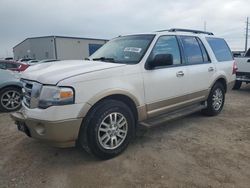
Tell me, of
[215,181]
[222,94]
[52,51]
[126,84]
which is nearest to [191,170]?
[215,181]

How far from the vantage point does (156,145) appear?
3930 mm

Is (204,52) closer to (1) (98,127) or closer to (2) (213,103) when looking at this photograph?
(2) (213,103)

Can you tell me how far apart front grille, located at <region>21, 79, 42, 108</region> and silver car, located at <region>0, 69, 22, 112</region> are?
314cm

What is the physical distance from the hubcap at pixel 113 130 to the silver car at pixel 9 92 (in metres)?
3.92

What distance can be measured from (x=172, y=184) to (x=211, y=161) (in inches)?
33.4

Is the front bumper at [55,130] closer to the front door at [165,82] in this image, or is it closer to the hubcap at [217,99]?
the front door at [165,82]

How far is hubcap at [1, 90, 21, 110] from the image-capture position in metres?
6.22

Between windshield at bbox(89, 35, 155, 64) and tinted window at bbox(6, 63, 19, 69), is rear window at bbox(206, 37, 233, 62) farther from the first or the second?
tinted window at bbox(6, 63, 19, 69)

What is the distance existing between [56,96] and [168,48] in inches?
89.5

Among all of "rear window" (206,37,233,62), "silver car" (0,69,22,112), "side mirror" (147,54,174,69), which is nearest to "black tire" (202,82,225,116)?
"rear window" (206,37,233,62)

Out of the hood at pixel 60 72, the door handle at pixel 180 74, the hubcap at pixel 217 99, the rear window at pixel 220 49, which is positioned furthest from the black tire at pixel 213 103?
the hood at pixel 60 72

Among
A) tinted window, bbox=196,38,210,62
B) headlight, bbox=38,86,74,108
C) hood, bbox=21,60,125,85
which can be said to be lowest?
headlight, bbox=38,86,74,108

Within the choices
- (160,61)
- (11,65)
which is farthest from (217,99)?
(11,65)

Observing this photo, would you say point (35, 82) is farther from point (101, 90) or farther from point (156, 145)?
point (156, 145)
